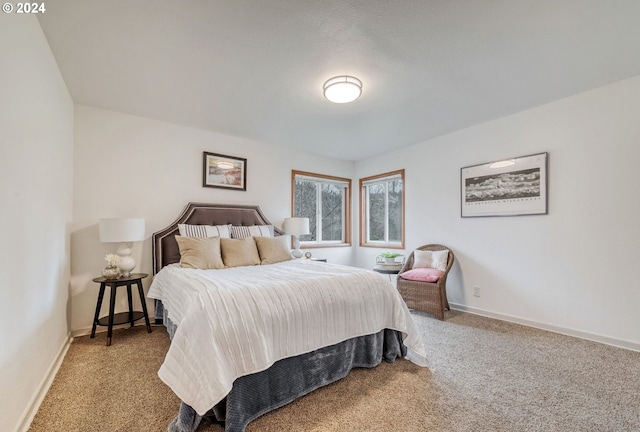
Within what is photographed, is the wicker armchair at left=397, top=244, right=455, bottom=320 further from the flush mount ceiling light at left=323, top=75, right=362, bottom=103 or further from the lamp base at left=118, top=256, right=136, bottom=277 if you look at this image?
the lamp base at left=118, top=256, right=136, bottom=277

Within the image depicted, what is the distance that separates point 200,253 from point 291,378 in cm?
169

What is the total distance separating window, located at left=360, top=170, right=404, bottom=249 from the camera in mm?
4867

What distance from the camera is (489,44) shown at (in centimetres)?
208

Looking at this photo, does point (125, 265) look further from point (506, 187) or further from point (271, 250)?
point (506, 187)

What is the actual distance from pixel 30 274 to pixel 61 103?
1.66 m

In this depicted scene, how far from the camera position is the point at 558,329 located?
3.01 metres

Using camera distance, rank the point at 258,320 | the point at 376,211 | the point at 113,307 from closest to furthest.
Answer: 1. the point at 258,320
2. the point at 113,307
3. the point at 376,211

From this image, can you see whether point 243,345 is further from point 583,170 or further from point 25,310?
point 583,170

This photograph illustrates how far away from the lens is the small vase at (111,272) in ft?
9.47

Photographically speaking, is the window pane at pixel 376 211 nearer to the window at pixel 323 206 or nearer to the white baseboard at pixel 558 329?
the window at pixel 323 206

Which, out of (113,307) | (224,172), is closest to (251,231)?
(224,172)

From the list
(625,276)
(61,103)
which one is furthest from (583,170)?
(61,103)

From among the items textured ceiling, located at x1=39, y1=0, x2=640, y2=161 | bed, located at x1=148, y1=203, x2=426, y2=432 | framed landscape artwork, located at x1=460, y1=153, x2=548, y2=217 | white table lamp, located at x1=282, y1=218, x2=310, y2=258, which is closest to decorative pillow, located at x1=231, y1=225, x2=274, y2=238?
white table lamp, located at x1=282, y1=218, x2=310, y2=258

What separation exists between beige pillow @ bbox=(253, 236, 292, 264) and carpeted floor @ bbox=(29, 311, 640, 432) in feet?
4.22
